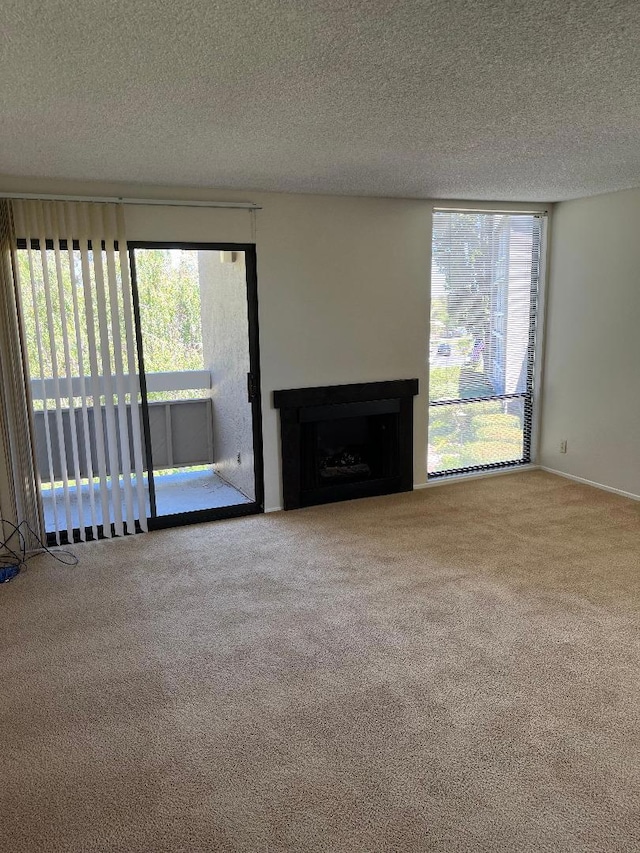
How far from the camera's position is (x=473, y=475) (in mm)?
5520

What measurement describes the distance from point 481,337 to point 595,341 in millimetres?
916

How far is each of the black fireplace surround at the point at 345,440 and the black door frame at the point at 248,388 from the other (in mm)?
183

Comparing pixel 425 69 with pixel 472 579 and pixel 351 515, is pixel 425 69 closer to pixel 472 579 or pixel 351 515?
pixel 472 579

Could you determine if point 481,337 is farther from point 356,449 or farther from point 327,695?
point 327,695

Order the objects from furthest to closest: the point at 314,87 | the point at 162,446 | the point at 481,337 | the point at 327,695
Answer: the point at 162,446, the point at 481,337, the point at 327,695, the point at 314,87

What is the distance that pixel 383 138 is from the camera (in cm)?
292

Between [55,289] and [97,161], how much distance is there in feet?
Result: 2.99

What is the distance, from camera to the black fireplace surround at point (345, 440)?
4.72 m

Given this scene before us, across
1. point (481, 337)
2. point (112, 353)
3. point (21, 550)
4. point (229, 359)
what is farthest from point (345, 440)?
point (21, 550)

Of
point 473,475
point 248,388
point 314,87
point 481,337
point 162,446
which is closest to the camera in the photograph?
point 314,87

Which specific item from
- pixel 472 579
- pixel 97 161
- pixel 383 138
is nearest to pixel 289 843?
pixel 472 579

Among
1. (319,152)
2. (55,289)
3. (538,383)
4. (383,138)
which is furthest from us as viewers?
(538,383)

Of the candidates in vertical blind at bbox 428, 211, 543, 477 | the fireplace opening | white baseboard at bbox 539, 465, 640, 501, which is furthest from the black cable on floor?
white baseboard at bbox 539, 465, 640, 501

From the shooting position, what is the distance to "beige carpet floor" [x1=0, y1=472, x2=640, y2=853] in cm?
187
